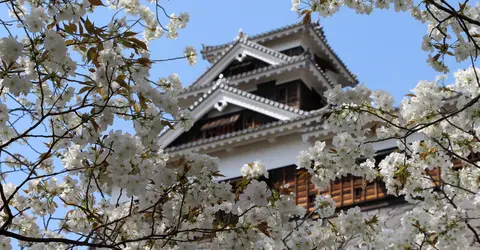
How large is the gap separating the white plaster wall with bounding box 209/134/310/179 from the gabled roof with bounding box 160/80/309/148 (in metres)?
0.78

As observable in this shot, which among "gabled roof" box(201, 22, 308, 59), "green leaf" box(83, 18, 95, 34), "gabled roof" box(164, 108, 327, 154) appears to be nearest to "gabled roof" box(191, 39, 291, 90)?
"gabled roof" box(201, 22, 308, 59)

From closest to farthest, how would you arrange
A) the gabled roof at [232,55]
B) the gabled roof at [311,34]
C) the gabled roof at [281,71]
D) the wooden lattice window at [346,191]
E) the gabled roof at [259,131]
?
the wooden lattice window at [346,191] → the gabled roof at [259,131] → the gabled roof at [281,71] → the gabled roof at [232,55] → the gabled roof at [311,34]

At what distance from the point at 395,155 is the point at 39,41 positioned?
3951mm

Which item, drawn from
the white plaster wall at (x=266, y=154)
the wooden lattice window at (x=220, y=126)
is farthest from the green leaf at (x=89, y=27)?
the wooden lattice window at (x=220, y=126)

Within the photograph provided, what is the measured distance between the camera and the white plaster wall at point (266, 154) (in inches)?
621

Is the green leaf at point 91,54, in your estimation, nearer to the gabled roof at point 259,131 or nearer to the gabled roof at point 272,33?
the gabled roof at point 259,131

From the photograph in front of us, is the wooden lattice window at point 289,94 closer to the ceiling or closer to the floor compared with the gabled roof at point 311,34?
closer to the floor

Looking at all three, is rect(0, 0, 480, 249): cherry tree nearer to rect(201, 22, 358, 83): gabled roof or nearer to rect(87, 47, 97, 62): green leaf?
rect(87, 47, 97, 62): green leaf

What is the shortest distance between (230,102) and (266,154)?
249 cm

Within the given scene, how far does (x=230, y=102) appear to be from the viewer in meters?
18.1

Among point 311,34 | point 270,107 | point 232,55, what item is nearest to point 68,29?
point 270,107

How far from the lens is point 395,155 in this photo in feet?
22.7

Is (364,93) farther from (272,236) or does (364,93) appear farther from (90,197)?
(90,197)

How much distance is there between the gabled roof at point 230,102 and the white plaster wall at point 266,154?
78 cm
